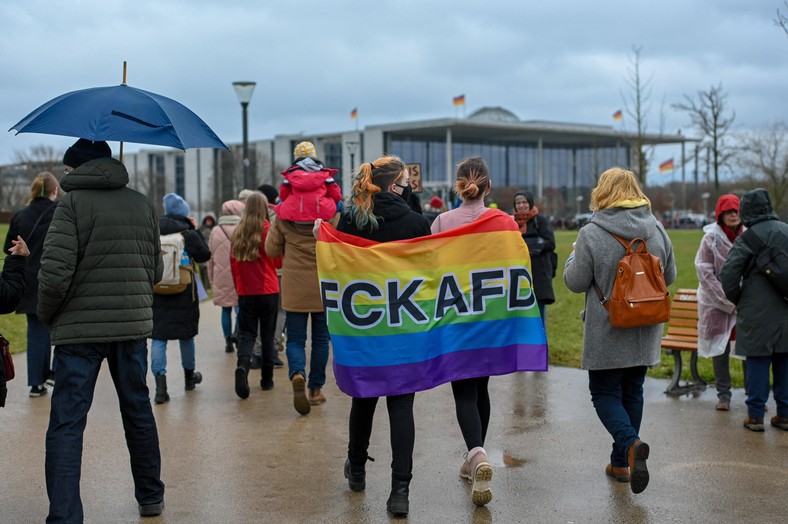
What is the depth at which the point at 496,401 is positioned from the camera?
28.1ft

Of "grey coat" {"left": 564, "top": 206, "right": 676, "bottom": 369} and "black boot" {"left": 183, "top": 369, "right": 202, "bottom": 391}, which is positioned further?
"black boot" {"left": 183, "top": 369, "right": 202, "bottom": 391}

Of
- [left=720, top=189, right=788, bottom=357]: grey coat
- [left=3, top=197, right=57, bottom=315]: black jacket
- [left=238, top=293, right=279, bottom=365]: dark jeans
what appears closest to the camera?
→ [left=720, top=189, right=788, bottom=357]: grey coat

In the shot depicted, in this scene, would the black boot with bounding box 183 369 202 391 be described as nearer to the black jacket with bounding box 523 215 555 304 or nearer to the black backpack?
the black jacket with bounding box 523 215 555 304

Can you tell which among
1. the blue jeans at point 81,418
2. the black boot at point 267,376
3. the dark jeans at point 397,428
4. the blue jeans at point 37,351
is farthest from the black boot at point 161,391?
the dark jeans at point 397,428

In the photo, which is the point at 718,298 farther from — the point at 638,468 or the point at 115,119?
the point at 115,119

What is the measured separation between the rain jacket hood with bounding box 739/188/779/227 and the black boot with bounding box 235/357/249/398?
4.44 meters

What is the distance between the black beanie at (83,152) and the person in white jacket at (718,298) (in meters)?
4.94

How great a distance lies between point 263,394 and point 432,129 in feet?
278

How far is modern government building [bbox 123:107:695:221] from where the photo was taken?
9206cm

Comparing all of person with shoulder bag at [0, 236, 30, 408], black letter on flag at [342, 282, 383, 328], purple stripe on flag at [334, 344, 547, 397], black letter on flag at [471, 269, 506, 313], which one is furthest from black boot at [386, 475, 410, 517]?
person with shoulder bag at [0, 236, 30, 408]

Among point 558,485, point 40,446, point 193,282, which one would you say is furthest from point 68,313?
point 193,282

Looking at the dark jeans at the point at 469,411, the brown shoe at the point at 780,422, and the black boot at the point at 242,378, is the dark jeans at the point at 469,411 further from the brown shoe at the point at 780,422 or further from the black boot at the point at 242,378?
the black boot at the point at 242,378

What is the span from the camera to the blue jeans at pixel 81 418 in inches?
192

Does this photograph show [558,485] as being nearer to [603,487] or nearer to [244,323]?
[603,487]
